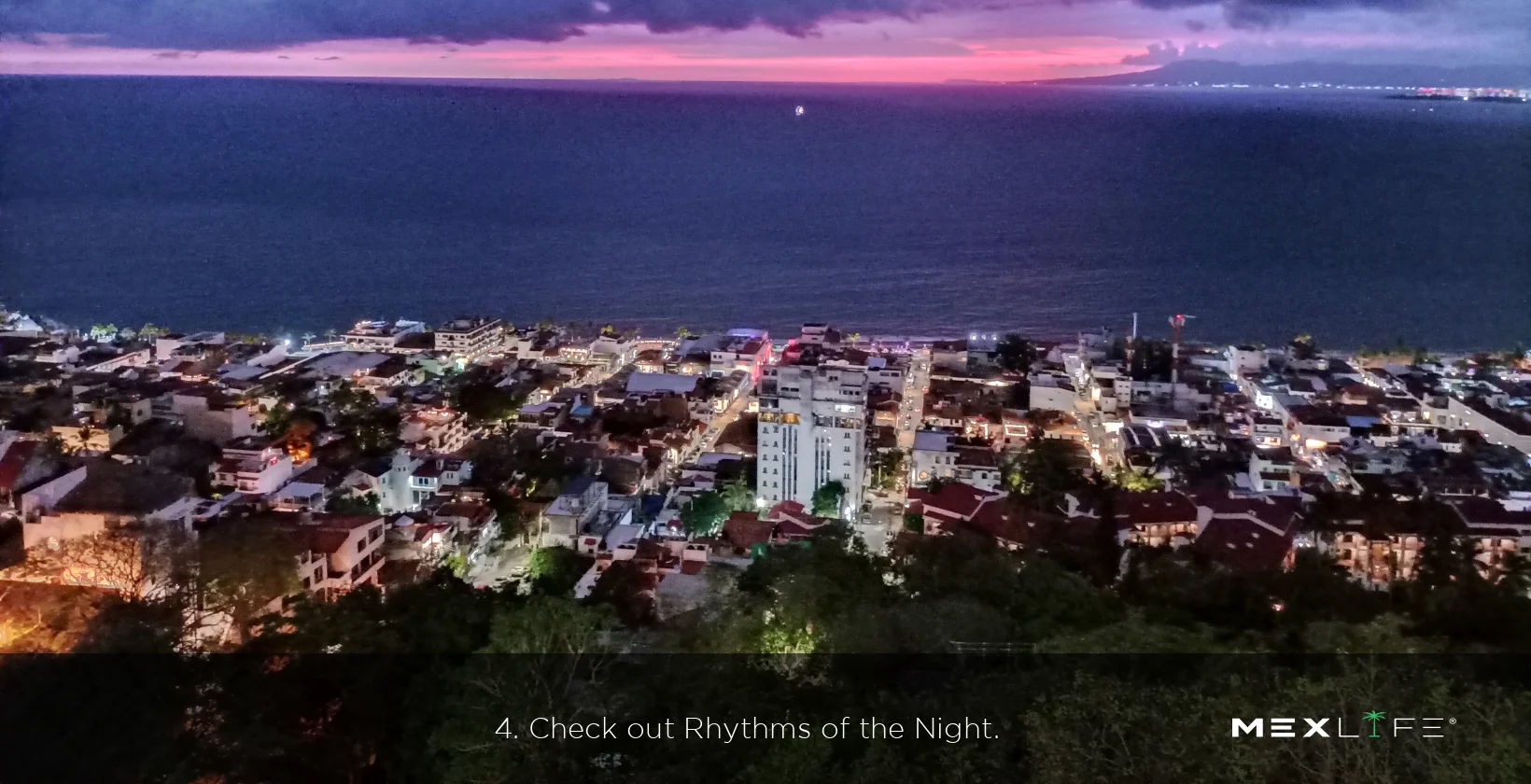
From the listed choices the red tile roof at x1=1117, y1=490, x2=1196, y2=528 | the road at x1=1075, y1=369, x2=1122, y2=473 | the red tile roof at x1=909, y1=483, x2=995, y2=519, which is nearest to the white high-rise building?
the red tile roof at x1=909, y1=483, x2=995, y2=519

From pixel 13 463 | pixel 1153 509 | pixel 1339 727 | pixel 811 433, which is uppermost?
pixel 1339 727

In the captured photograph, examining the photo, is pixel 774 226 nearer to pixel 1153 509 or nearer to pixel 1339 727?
pixel 1153 509

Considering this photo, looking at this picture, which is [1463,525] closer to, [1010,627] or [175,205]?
[1010,627]

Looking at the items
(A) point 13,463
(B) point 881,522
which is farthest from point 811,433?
(A) point 13,463

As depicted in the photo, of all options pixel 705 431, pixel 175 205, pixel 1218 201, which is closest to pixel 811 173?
pixel 1218 201

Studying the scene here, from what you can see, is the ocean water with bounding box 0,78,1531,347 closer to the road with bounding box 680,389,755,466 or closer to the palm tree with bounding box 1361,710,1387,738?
the road with bounding box 680,389,755,466

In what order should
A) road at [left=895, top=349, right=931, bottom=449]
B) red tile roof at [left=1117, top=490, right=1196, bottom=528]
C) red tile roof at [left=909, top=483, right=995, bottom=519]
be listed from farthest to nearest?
1. road at [left=895, top=349, right=931, bottom=449]
2. red tile roof at [left=909, top=483, right=995, bottom=519]
3. red tile roof at [left=1117, top=490, right=1196, bottom=528]

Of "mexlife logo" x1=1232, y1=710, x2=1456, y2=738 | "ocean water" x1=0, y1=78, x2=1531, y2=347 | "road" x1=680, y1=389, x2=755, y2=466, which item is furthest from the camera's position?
"ocean water" x1=0, y1=78, x2=1531, y2=347

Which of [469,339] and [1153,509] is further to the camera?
[469,339]
